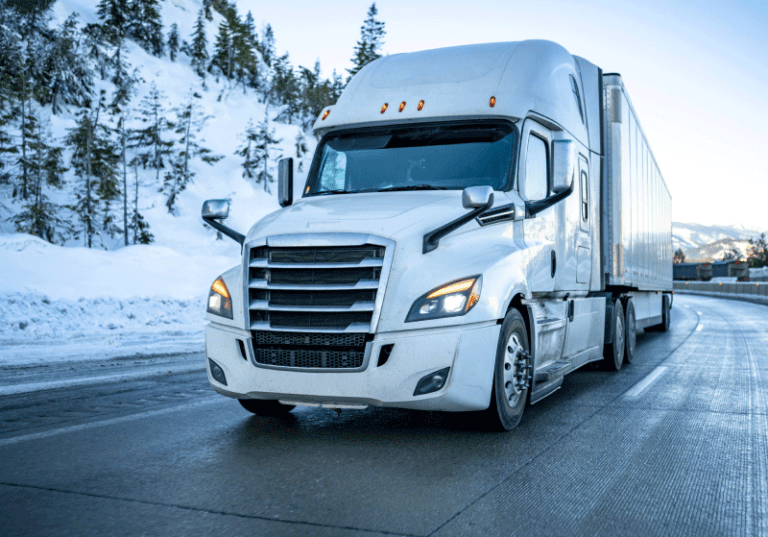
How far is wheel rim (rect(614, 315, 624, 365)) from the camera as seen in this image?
10.4 meters

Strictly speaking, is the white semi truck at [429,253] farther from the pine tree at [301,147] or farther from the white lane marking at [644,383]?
the pine tree at [301,147]

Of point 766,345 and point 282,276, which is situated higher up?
point 282,276

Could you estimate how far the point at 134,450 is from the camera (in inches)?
203

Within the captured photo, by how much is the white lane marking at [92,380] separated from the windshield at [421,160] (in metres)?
3.67

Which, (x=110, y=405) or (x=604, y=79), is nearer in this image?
(x=110, y=405)

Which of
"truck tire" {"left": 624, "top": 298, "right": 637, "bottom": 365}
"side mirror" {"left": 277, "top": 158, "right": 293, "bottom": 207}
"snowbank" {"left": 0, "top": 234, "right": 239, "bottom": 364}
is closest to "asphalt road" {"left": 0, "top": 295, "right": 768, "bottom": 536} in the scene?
"side mirror" {"left": 277, "top": 158, "right": 293, "bottom": 207}

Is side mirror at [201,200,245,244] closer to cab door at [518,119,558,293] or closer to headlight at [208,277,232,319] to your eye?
headlight at [208,277,232,319]

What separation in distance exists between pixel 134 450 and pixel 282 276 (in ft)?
5.16

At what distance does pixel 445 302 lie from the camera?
16.9 ft

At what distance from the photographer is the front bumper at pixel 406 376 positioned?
5121 millimetres

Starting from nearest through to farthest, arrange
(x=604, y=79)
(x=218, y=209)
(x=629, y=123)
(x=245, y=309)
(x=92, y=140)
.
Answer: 1. (x=245, y=309)
2. (x=218, y=209)
3. (x=604, y=79)
4. (x=629, y=123)
5. (x=92, y=140)

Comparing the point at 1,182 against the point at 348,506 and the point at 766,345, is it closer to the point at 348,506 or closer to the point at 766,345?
the point at 766,345

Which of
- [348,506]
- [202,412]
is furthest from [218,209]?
[348,506]

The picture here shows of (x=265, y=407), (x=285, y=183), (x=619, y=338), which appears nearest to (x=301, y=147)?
(x=619, y=338)
